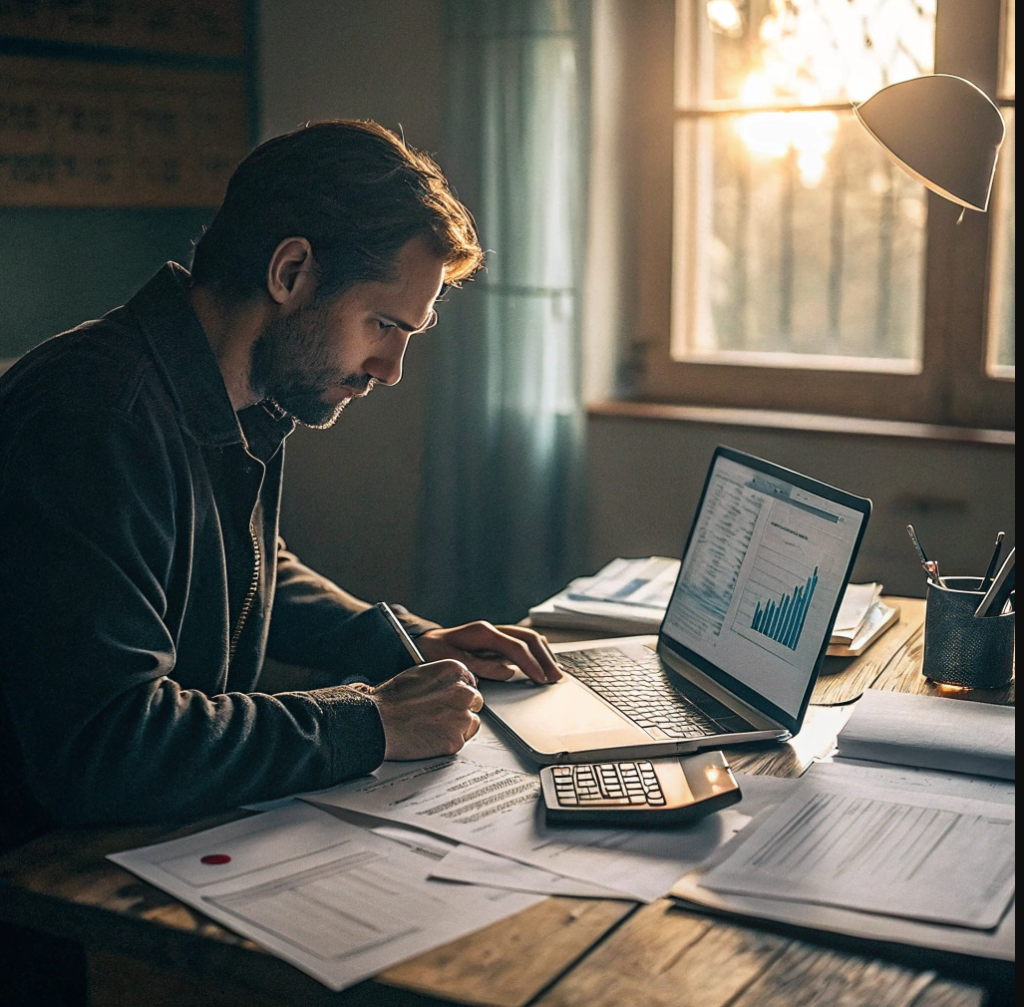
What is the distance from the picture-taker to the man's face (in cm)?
139

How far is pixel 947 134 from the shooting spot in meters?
1.40

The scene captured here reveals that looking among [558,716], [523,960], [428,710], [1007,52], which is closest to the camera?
[523,960]

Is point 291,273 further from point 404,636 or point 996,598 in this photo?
point 996,598

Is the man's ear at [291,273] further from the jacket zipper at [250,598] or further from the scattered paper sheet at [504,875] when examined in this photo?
the scattered paper sheet at [504,875]

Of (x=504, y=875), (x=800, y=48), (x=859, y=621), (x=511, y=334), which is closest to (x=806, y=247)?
(x=800, y=48)

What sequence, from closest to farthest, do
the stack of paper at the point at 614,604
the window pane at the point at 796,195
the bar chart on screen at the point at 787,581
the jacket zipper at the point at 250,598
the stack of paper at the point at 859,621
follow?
the bar chart on screen at the point at 787,581
the jacket zipper at the point at 250,598
the stack of paper at the point at 859,621
the stack of paper at the point at 614,604
the window pane at the point at 796,195

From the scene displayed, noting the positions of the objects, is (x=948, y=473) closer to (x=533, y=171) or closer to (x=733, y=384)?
(x=733, y=384)

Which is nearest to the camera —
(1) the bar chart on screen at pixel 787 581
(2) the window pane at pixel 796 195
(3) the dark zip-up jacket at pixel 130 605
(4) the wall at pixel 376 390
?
(3) the dark zip-up jacket at pixel 130 605

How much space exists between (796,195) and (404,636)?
1.72 meters

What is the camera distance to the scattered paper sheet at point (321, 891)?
88 cm

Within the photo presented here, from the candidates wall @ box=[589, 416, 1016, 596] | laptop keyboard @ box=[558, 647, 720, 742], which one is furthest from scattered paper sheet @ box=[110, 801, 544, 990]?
wall @ box=[589, 416, 1016, 596]

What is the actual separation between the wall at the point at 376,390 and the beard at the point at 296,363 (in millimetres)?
1514

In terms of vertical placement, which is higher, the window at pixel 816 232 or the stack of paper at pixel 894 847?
the window at pixel 816 232

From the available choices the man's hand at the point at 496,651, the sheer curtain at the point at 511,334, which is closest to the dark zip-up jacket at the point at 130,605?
the man's hand at the point at 496,651
